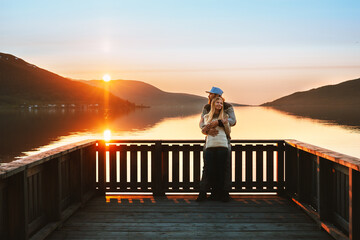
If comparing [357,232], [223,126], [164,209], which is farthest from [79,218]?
[357,232]

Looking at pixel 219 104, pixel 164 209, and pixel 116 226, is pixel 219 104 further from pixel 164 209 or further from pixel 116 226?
pixel 116 226

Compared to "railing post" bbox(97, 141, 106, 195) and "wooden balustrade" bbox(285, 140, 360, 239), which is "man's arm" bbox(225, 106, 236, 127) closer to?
"wooden balustrade" bbox(285, 140, 360, 239)

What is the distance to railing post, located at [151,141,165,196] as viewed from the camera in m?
7.07

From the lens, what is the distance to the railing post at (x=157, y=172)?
7070 mm

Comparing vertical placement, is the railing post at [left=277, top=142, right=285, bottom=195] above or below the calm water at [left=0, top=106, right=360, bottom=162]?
above

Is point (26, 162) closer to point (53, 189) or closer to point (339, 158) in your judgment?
point (53, 189)

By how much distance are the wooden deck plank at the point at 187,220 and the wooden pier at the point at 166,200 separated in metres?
0.01

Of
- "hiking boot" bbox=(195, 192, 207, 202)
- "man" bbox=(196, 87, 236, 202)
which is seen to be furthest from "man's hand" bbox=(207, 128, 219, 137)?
"hiking boot" bbox=(195, 192, 207, 202)

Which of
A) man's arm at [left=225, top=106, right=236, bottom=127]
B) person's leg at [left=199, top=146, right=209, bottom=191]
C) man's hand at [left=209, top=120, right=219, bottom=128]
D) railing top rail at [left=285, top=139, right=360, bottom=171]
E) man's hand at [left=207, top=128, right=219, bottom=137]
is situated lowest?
person's leg at [left=199, top=146, right=209, bottom=191]

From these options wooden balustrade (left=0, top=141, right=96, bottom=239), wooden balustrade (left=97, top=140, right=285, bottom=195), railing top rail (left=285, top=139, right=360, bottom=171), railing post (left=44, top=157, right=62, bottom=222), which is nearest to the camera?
wooden balustrade (left=0, top=141, right=96, bottom=239)

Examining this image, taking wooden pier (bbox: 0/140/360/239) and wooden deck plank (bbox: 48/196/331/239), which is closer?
wooden pier (bbox: 0/140/360/239)

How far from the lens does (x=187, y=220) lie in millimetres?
5574

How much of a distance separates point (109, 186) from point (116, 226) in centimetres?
196

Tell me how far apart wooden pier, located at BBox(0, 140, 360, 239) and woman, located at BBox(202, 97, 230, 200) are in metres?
0.56
